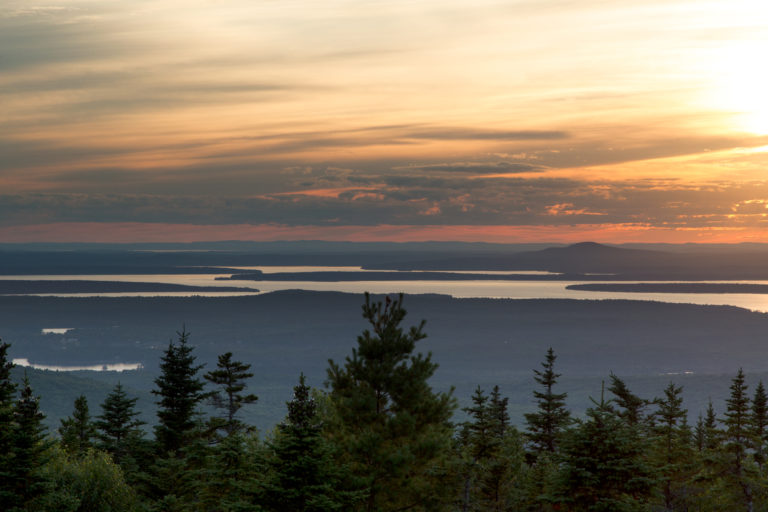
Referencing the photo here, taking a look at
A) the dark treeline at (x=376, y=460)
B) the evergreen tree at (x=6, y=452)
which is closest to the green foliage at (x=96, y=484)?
the dark treeline at (x=376, y=460)

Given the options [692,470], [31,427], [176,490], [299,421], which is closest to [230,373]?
[176,490]

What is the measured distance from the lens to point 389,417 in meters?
36.1

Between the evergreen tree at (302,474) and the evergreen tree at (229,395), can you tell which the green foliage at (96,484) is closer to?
the evergreen tree at (229,395)

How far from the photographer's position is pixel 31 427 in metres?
40.2

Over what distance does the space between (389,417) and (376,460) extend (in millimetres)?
2170

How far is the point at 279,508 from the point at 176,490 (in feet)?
52.7

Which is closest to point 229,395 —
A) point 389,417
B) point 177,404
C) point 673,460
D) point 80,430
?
point 177,404

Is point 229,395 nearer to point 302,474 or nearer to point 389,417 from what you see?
point 389,417

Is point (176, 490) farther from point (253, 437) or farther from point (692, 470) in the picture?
point (692, 470)

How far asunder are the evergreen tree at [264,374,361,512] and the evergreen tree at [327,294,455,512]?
2228mm

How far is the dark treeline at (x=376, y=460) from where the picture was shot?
104 feet

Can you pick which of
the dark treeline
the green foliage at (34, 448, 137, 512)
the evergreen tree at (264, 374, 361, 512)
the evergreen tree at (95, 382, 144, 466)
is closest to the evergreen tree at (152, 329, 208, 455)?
the dark treeline

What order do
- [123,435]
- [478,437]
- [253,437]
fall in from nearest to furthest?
[253,437], [478,437], [123,435]

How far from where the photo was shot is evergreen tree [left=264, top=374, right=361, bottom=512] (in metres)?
31.8
